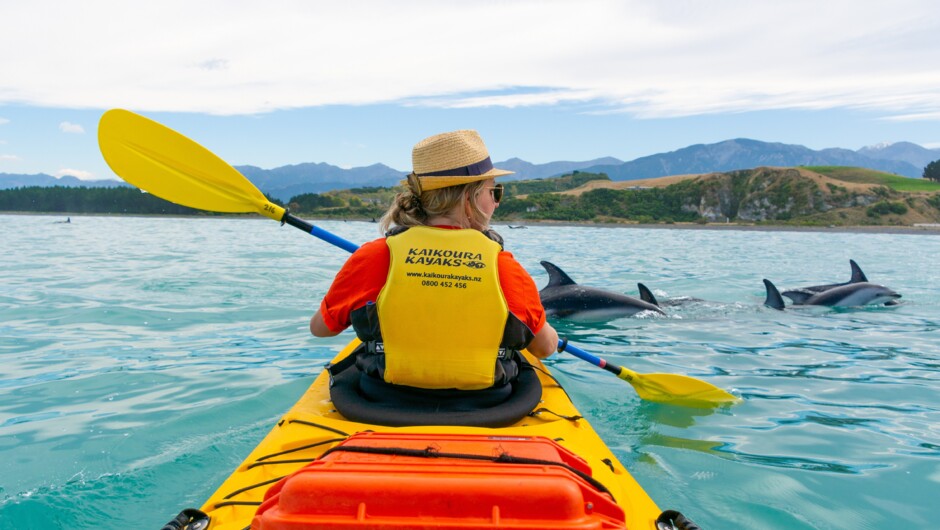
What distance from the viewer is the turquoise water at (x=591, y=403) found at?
15.3 ft

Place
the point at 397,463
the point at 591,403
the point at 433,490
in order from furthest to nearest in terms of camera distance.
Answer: the point at 591,403, the point at 397,463, the point at 433,490

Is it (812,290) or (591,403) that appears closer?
(591,403)

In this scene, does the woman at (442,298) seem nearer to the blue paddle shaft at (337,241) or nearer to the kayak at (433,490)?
the kayak at (433,490)

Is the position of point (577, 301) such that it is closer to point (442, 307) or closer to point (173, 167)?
point (173, 167)

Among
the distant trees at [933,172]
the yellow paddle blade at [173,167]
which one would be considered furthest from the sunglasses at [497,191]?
the distant trees at [933,172]

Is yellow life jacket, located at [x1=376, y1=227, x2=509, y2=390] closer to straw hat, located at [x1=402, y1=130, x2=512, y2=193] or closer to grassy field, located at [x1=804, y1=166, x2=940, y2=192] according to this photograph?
straw hat, located at [x1=402, y1=130, x2=512, y2=193]

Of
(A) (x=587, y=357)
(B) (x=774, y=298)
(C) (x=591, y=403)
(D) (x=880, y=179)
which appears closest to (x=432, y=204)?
(A) (x=587, y=357)


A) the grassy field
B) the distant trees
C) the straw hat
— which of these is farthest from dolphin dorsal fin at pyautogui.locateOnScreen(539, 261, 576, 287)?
the distant trees

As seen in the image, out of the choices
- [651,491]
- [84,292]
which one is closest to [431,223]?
[651,491]

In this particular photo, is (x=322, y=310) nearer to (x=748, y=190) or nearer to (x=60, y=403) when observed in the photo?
(x=60, y=403)

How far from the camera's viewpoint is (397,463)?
8.33 ft

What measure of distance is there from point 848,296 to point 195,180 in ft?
42.0

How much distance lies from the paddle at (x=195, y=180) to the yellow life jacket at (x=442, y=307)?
10.7 ft

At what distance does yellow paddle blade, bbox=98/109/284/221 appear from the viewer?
22.2 feet
